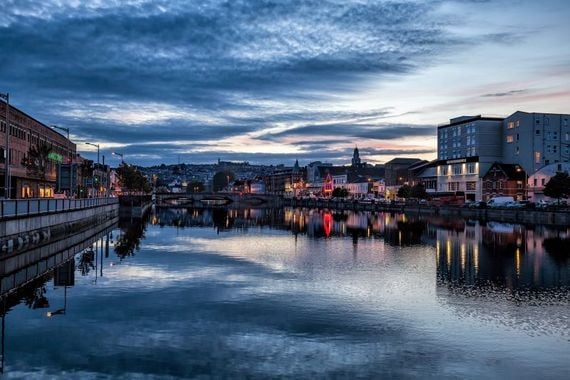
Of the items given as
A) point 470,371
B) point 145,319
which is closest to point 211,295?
point 145,319

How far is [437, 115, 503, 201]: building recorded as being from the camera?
16700 cm

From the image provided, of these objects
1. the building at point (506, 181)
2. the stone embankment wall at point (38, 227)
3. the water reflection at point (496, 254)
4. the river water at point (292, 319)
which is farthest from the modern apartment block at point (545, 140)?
the stone embankment wall at point (38, 227)

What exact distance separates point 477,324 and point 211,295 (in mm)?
14015

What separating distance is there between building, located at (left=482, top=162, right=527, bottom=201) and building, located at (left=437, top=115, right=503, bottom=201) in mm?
5706

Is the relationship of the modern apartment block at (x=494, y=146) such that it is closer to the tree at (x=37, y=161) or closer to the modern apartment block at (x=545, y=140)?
the modern apartment block at (x=545, y=140)

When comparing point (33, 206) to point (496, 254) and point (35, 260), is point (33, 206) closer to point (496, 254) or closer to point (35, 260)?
point (35, 260)

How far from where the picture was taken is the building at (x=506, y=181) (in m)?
153

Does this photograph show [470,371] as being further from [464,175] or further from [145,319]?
[464,175]

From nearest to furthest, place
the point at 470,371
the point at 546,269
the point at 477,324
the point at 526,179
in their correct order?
the point at 470,371, the point at 477,324, the point at 546,269, the point at 526,179

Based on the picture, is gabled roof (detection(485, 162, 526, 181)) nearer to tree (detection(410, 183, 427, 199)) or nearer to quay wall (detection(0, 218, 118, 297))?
tree (detection(410, 183, 427, 199))

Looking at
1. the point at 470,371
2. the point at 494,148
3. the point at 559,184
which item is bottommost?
the point at 470,371

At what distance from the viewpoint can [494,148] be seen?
171750 millimetres

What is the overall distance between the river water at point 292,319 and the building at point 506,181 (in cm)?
10864

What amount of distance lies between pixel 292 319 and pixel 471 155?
15873cm
